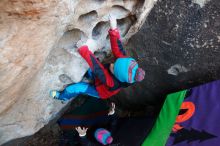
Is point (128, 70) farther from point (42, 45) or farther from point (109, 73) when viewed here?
point (42, 45)

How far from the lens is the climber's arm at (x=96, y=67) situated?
1427 mm

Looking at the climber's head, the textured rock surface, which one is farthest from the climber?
the textured rock surface

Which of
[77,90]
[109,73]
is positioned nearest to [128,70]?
[109,73]

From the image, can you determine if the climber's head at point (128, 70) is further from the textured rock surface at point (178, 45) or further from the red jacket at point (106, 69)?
the textured rock surface at point (178, 45)

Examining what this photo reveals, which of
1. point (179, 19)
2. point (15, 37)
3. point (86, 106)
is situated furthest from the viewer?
point (86, 106)

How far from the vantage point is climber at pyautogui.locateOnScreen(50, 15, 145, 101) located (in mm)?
1396

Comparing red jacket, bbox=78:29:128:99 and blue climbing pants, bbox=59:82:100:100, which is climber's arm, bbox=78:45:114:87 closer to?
red jacket, bbox=78:29:128:99

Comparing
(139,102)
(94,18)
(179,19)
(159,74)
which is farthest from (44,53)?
(139,102)

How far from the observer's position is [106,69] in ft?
5.00

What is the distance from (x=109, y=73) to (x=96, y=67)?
0.08 metres

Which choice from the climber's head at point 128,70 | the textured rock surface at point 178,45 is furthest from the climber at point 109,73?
the textured rock surface at point 178,45

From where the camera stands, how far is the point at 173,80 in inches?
73.9

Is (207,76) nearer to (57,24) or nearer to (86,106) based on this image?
(86,106)

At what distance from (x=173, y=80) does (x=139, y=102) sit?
0.39 meters
